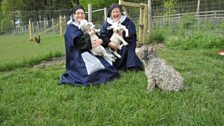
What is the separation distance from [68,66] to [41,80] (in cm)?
55

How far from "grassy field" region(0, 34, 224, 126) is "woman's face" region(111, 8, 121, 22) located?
3.38 feet

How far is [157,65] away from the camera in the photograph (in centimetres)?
482

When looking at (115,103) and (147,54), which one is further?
(147,54)

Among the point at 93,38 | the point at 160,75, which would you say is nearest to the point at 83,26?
the point at 93,38

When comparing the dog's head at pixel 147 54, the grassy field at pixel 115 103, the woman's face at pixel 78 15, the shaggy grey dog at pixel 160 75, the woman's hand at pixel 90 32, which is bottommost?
the grassy field at pixel 115 103

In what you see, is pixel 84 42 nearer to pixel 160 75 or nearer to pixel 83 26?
pixel 83 26

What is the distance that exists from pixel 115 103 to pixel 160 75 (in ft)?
2.50

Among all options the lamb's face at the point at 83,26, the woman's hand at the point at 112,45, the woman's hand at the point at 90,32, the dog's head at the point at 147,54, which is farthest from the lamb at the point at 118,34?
the dog's head at the point at 147,54

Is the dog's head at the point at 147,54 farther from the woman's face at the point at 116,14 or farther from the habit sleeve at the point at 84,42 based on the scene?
the woman's face at the point at 116,14

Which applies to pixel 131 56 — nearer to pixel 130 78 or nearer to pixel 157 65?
pixel 130 78

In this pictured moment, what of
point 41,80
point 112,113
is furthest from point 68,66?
point 112,113

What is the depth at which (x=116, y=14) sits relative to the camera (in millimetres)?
6488

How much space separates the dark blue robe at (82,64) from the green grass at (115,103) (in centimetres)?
22

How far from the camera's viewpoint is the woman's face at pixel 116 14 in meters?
6.43
